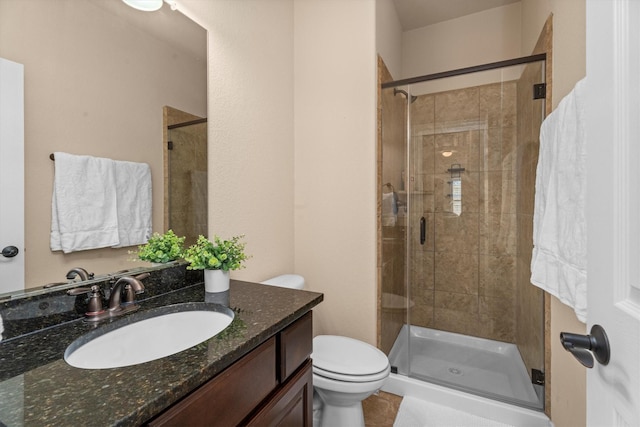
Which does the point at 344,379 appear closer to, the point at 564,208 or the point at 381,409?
the point at 381,409

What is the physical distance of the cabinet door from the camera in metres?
0.85

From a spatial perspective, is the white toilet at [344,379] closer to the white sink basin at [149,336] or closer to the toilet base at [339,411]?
the toilet base at [339,411]

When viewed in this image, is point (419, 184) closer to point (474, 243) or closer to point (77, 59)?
point (474, 243)

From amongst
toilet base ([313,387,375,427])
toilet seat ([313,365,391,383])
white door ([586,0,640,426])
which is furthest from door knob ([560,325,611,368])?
toilet base ([313,387,375,427])

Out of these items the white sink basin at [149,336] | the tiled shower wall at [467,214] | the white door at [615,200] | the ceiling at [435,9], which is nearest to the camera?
the white door at [615,200]

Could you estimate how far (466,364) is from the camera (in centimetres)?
213

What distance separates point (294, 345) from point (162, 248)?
0.67 m

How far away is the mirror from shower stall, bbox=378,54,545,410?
1.32 metres

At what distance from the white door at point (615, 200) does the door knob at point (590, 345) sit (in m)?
0.01

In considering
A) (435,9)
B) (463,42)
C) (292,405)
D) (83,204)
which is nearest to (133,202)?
(83,204)

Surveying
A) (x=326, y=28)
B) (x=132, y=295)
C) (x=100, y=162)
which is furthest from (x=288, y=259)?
(x=326, y=28)

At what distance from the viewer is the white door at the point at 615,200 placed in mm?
465

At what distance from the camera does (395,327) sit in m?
2.21

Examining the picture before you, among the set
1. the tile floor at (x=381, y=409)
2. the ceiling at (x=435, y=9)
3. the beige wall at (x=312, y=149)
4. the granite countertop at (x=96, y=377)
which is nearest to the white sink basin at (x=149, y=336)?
the granite countertop at (x=96, y=377)
